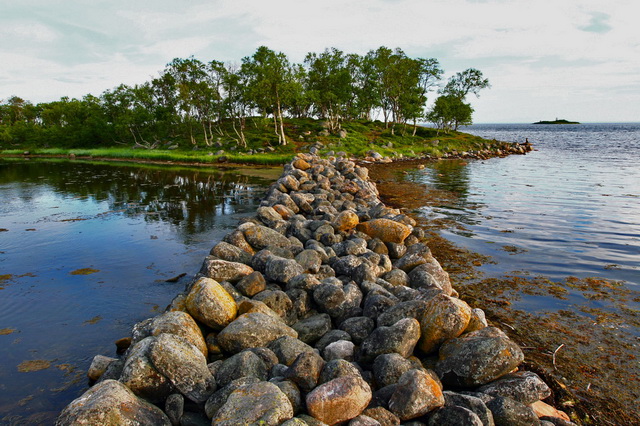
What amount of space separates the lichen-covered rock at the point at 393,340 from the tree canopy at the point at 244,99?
168 ft

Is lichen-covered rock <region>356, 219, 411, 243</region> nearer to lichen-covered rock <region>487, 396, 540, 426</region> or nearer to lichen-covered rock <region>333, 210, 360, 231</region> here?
lichen-covered rock <region>333, 210, 360, 231</region>

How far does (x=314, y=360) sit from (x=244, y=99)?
61933mm

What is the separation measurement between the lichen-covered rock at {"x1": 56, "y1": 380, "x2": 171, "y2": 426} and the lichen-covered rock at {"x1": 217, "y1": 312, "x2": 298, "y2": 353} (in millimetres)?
1632

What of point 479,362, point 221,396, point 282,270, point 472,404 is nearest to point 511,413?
point 472,404

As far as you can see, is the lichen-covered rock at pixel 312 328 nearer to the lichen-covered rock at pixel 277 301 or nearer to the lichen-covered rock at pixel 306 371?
the lichen-covered rock at pixel 277 301

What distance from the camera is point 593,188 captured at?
89.3 ft

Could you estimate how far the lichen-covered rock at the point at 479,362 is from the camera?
5336 millimetres

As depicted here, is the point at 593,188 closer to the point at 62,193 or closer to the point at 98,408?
the point at 98,408

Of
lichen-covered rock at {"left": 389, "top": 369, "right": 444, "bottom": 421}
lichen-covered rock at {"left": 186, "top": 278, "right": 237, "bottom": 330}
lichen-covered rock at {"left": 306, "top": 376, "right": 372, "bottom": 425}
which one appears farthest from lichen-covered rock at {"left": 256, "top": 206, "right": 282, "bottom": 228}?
lichen-covered rock at {"left": 389, "top": 369, "right": 444, "bottom": 421}

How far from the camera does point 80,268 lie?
12.3 meters

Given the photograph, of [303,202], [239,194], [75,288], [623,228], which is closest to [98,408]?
[75,288]

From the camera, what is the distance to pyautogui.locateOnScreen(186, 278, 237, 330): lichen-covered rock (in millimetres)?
6566

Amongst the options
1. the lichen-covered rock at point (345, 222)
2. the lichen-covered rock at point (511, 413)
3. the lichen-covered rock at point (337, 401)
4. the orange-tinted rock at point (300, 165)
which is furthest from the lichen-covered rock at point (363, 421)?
the orange-tinted rock at point (300, 165)

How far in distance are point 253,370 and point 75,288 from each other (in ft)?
26.9
